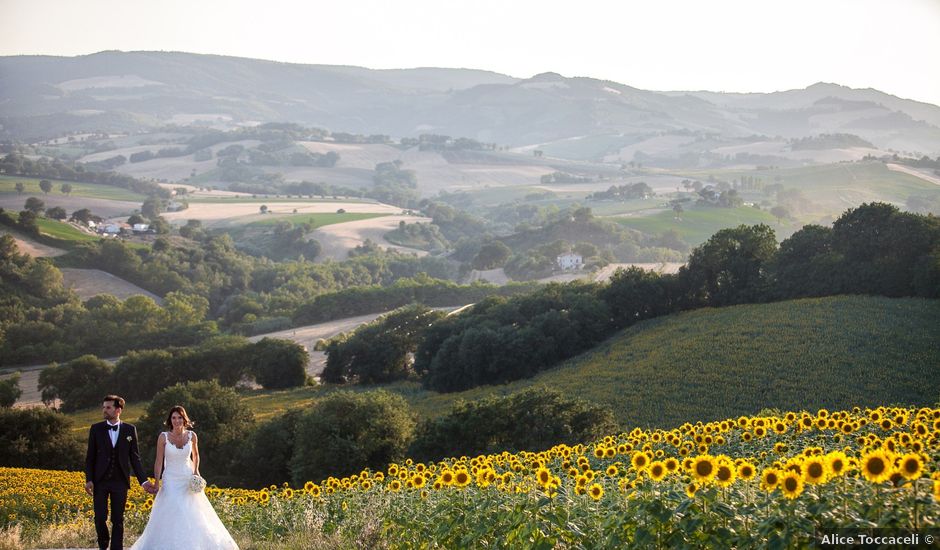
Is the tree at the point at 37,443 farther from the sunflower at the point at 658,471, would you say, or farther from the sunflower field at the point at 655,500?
the sunflower at the point at 658,471

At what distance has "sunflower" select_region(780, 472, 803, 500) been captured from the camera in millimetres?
6363

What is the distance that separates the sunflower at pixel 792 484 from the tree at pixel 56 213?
14743cm

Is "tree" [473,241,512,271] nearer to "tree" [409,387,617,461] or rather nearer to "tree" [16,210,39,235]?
"tree" [16,210,39,235]

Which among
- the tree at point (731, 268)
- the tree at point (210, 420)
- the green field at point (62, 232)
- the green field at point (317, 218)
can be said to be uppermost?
the tree at point (731, 268)

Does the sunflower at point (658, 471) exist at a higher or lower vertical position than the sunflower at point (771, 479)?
lower

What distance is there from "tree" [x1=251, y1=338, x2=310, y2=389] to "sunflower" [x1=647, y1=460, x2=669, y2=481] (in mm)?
57006

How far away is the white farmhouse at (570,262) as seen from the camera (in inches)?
4875

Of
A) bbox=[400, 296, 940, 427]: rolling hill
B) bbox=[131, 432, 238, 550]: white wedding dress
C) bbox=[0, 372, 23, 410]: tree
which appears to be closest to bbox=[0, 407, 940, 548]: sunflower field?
bbox=[131, 432, 238, 550]: white wedding dress

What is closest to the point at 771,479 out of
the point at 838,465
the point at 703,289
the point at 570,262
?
the point at 838,465

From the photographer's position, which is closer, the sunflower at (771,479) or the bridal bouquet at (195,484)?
the sunflower at (771,479)

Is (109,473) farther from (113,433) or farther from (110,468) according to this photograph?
(113,433)

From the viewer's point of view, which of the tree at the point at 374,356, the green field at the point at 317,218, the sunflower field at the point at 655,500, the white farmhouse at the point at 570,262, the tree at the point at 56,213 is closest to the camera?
the sunflower field at the point at 655,500

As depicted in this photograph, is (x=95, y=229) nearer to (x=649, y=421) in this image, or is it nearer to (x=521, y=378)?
(x=521, y=378)

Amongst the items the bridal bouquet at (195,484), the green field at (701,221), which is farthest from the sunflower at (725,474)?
the green field at (701,221)
